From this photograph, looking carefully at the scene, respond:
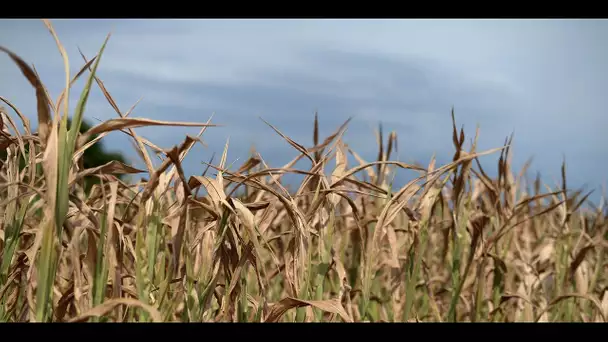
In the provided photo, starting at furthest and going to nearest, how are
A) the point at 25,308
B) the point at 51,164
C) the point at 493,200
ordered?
the point at 493,200 → the point at 25,308 → the point at 51,164

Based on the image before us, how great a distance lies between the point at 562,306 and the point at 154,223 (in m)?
1.38

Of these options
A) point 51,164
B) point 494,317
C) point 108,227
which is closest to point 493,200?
point 494,317

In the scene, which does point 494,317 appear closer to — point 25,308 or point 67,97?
point 25,308

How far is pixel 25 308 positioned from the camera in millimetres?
1125

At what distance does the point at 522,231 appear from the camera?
8.23 feet

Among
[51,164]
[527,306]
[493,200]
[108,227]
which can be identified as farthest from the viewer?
[527,306]

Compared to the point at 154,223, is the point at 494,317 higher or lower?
lower

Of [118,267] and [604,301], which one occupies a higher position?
[118,267]
